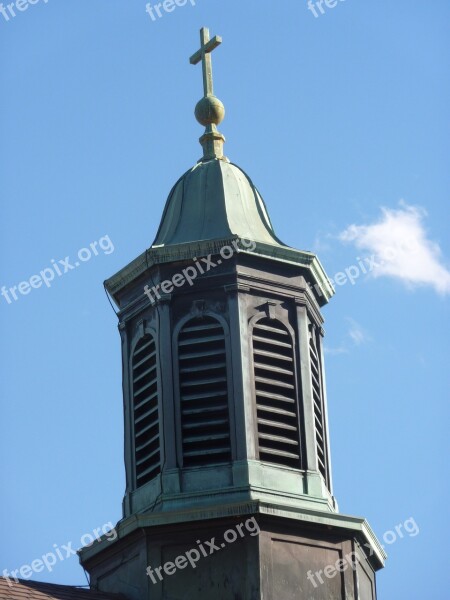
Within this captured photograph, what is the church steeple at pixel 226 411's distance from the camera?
3011 centimetres

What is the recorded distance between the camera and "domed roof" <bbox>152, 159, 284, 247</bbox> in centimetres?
3328

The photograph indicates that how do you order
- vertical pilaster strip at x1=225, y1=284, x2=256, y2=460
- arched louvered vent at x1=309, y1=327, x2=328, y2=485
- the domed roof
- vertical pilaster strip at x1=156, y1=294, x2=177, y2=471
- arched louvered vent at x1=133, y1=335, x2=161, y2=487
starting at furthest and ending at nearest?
the domed roof → arched louvered vent at x1=309, y1=327, x2=328, y2=485 → arched louvered vent at x1=133, y1=335, x2=161, y2=487 → vertical pilaster strip at x1=156, y1=294, x2=177, y2=471 → vertical pilaster strip at x1=225, y1=284, x2=256, y2=460

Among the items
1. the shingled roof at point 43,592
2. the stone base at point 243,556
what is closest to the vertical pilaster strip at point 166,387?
the stone base at point 243,556

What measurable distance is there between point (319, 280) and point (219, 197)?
2.18 m

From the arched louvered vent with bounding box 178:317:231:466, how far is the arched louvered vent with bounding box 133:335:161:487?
1.75 ft

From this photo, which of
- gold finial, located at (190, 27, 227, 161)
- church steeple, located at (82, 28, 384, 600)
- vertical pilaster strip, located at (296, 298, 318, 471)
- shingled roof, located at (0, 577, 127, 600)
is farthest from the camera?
gold finial, located at (190, 27, 227, 161)

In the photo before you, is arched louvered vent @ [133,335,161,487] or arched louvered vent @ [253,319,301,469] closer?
arched louvered vent @ [253,319,301,469]

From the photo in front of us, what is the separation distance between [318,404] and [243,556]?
3.86 meters

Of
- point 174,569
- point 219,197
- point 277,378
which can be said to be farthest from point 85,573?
point 219,197

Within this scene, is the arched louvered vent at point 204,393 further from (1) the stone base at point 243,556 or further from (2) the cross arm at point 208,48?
(2) the cross arm at point 208,48

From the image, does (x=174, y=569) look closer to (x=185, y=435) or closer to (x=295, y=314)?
(x=185, y=435)

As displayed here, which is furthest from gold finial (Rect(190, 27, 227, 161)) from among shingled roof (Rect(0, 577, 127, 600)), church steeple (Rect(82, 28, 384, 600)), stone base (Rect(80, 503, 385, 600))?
shingled roof (Rect(0, 577, 127, 600))

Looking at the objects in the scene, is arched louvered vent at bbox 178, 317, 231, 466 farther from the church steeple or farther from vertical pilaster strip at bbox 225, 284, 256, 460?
vertical pilaster strip at bbox 225, 284, 256, 460

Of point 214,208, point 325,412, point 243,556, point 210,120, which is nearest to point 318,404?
point 325,412
